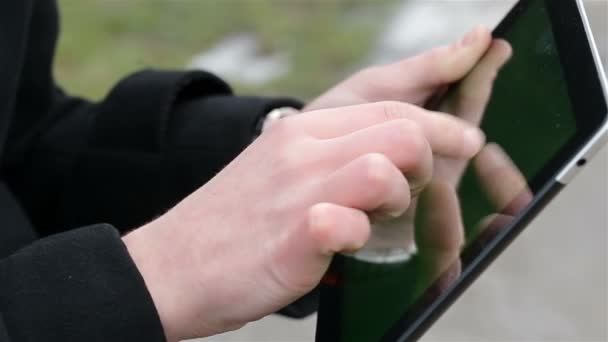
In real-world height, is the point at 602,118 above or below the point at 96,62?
above

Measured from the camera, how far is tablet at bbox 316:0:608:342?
0.59 metres

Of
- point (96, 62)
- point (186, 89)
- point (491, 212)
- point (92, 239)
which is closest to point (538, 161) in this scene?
point (491, 212)

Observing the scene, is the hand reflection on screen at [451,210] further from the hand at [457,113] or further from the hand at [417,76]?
the hand at [417,76]

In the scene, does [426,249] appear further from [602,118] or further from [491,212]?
[602,118]

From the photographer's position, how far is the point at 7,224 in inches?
33.9

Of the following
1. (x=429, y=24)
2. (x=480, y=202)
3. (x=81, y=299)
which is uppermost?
(x=480, y=202)

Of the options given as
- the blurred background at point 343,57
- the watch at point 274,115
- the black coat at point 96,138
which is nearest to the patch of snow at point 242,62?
the blurred background at point 343,57

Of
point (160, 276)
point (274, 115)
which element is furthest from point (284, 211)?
point (274, 115)

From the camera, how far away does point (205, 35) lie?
90.6 inches

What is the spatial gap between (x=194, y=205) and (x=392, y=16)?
1.78m

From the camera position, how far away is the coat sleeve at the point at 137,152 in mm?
961

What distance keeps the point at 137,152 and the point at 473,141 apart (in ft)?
1.42

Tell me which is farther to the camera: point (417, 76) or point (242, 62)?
point (242, 62)

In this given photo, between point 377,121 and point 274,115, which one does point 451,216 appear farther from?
point 274,115
